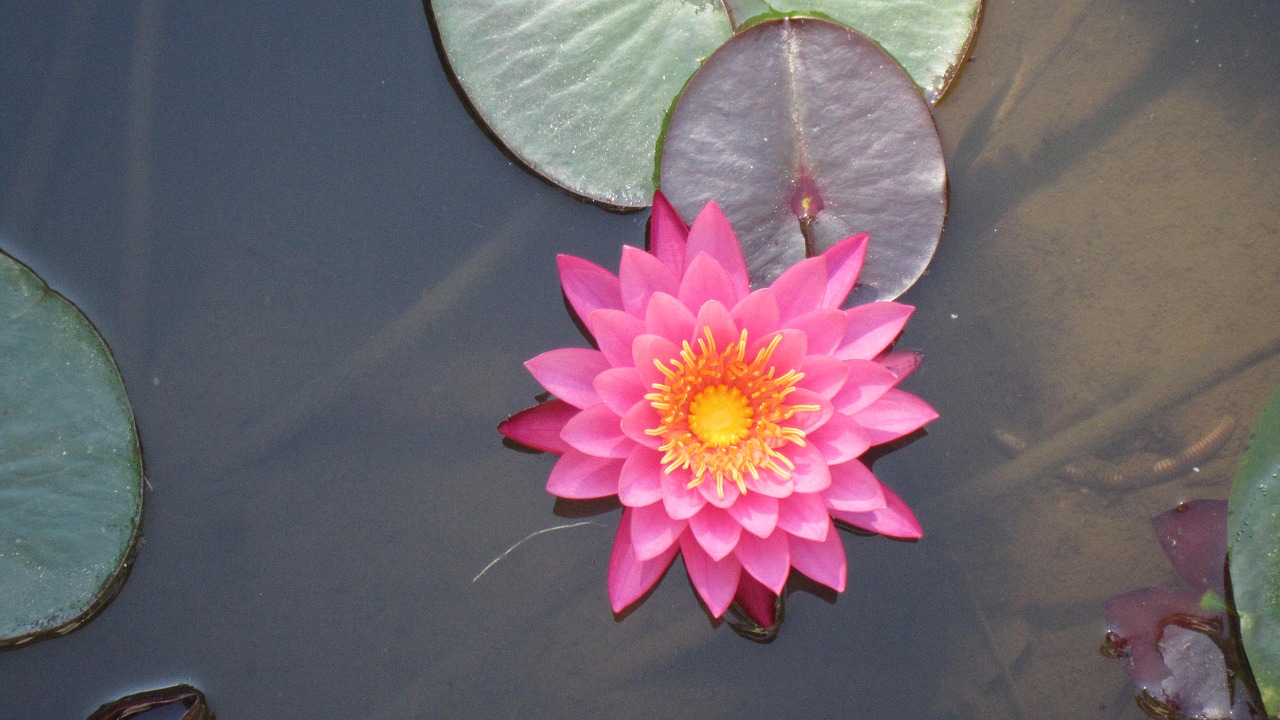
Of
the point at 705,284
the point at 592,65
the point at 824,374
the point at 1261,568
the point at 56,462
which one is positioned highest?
the point at 592,65

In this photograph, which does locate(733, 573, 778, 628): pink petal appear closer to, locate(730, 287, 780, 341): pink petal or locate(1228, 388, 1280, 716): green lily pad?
locate(730, 287, 780, 341): pink petal

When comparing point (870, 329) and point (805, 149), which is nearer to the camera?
point (870, 329)

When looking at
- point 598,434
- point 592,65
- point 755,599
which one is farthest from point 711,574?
point 592,65

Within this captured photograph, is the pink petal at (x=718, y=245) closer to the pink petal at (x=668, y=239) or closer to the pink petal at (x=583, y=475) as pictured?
the pink petal at (x=668, y=239)

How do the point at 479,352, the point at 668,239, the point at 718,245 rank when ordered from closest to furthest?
the point at 718,245, the point at 668,239, the point at 479,352

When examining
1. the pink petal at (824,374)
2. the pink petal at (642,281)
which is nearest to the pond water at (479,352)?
the pink petal at (642,281)

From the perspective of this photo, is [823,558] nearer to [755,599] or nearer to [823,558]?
[823,558]
